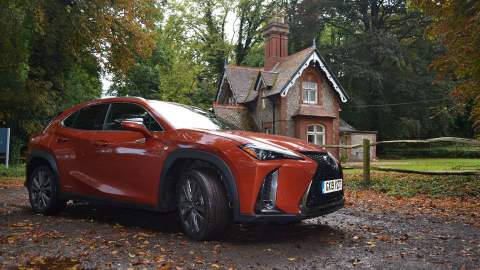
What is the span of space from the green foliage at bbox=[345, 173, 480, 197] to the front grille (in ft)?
16.9

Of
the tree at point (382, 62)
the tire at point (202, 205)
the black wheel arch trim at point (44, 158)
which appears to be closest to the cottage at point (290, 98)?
the tree at point (382, 62)

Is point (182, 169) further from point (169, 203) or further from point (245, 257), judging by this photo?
point (245, 257)

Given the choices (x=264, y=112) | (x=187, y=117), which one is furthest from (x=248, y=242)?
(x=264, y=112)

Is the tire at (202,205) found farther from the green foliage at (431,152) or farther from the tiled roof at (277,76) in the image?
the green foliage at (431,152)

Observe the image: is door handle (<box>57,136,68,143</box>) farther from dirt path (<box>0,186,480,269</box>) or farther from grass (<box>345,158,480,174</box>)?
grass (<box>345,158,480,174</box>)

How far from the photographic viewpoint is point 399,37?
1617 inches

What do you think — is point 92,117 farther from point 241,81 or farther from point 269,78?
point 241,81

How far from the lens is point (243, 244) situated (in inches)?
184

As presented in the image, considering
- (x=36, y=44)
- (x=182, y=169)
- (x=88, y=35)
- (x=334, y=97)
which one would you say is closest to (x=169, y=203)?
(x=182, y=169)

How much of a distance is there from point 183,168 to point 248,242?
1103 millimetres

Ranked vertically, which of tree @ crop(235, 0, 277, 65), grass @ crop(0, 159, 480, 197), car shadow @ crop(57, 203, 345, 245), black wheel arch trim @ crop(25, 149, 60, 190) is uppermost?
tree @ crop(235, 0, 277, 65)

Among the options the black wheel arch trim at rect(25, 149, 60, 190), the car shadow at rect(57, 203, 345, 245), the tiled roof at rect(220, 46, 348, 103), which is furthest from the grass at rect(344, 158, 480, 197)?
the tiled roof at rect(220, 46, 348, 103)

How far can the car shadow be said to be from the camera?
498cm

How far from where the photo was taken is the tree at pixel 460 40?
330 inches
